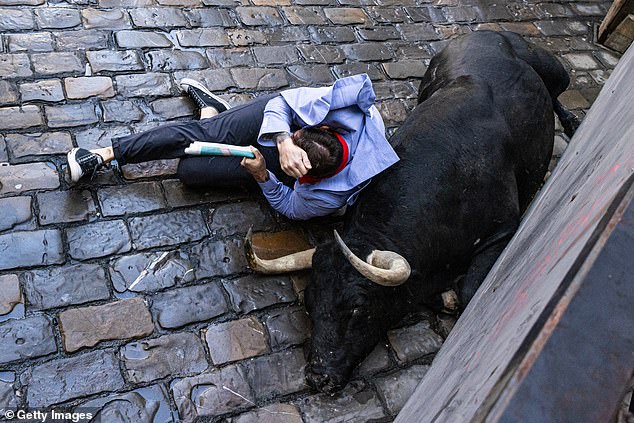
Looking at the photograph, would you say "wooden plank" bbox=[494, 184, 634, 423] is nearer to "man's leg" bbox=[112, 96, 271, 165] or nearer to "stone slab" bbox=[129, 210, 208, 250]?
"stone slab" bbox=[129, 210, 208, 250]

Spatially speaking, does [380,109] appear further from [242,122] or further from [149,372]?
[149,372]

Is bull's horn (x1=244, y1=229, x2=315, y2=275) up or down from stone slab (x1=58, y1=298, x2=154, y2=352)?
up

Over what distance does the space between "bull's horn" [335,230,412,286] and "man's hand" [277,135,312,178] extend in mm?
393

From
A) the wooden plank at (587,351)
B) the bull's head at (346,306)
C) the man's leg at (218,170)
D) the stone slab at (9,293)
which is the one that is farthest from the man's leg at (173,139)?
the wooden plank at (587,351)

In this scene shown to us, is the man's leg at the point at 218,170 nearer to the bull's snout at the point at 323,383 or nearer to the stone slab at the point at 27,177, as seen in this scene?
Result: the stone slab at the point at 27,177

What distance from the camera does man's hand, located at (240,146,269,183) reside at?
3.94 m

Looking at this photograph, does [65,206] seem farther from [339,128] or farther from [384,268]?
[384,268]

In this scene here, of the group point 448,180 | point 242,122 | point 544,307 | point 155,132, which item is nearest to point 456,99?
point 448,180

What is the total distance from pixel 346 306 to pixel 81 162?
1.81 m

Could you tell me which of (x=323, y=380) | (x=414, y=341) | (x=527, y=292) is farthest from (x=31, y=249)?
(x=527, y=292)

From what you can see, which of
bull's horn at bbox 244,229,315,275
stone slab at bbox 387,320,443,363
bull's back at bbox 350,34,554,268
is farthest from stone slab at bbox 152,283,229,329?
stone slab at bbox 387,320,443,363

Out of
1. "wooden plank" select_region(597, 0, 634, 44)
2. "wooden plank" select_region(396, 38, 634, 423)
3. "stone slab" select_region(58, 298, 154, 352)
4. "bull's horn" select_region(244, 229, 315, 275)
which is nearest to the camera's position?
"wooden plank" select_region(396, 38, 634, 423)

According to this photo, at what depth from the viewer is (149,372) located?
3387mm

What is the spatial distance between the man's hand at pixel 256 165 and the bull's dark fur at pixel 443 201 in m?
0.58
